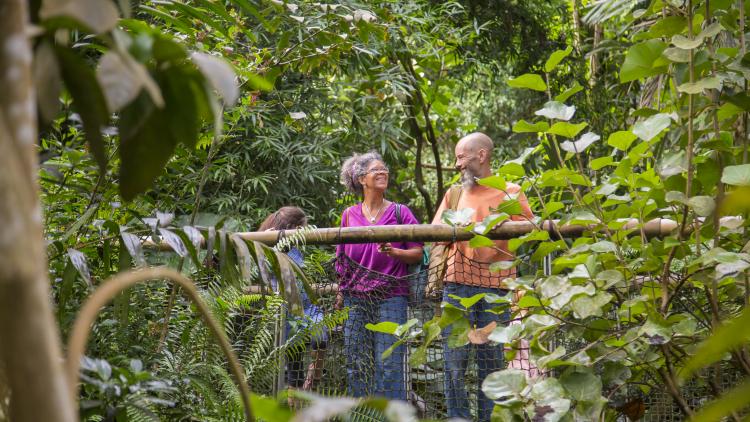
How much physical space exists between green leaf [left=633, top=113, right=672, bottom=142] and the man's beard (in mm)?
1782

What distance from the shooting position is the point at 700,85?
1916 mm

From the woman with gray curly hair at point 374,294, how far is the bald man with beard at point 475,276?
19 cm

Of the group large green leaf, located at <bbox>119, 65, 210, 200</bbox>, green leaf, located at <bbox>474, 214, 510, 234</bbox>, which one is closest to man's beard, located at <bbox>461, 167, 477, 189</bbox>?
green leaf, located at <bbox>474, 214, 510, 234</bbox>

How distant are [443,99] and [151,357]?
5601mm

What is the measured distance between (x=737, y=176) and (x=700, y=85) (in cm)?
23

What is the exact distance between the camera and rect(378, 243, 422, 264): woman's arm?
12.0 feet

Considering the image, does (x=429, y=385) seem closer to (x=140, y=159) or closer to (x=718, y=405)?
(x=140, y=159)

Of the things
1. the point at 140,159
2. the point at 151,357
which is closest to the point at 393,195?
the point at 151,357

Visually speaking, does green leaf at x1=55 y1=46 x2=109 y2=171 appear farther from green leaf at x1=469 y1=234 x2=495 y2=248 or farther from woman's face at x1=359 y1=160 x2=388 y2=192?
woman's face at x1=359 y1=160 x2=388 y2=192

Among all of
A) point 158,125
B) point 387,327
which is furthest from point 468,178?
point 158,125

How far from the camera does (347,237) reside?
10.1ft

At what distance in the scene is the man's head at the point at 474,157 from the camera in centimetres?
389

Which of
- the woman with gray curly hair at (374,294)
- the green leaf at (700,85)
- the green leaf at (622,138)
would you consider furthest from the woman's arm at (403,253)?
the green leaf at (700,85)

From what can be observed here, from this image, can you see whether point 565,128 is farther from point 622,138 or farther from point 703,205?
point 703,205
